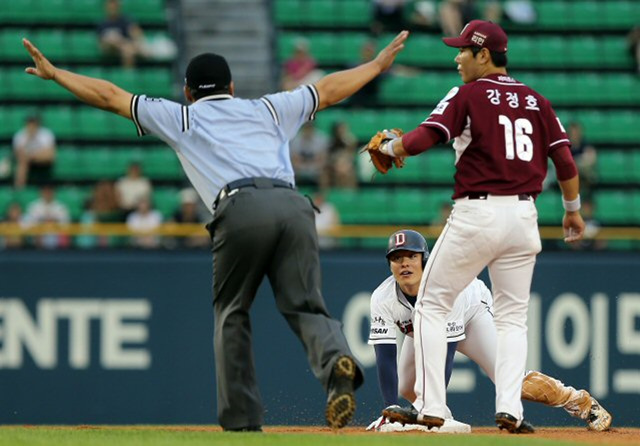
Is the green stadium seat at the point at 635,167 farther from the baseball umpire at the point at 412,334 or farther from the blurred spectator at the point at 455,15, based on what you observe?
the baseball umpire at the point at 412,334

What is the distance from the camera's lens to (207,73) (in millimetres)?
7332

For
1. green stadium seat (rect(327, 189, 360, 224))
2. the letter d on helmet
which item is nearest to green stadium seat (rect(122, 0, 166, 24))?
green stadium seat (rect(327, 189, 360, 224))

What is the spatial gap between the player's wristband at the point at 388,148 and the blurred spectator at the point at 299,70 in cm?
791

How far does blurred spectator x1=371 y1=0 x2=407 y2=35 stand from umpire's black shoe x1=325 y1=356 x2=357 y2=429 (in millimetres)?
10686

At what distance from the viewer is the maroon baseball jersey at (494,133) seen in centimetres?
733

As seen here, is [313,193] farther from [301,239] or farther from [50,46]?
[301,239]

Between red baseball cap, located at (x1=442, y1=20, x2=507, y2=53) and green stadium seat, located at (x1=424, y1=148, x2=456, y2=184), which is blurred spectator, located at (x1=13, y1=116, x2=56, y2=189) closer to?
green stadium seat, located at (x1=424, y1=148, x2=456, y2=184)

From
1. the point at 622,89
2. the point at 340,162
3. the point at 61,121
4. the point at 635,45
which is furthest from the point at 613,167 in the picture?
the point at 61,121

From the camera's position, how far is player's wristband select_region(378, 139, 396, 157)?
7504 millimetres

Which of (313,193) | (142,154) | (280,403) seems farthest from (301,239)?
(142,154)

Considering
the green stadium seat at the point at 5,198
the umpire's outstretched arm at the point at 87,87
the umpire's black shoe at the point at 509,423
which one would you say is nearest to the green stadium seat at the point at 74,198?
the green stadium seat at the point at 5,198

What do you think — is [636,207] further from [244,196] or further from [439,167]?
[244,196]

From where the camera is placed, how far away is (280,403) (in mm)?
11898

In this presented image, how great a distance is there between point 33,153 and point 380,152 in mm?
7643
